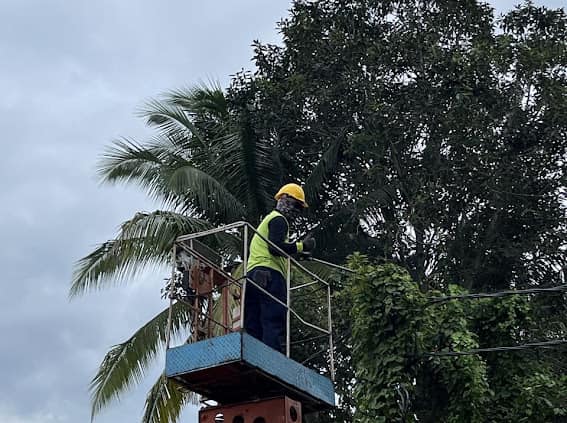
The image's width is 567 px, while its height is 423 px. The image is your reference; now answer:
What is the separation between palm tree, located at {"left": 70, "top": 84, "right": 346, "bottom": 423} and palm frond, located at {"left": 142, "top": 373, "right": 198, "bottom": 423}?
0.01 m

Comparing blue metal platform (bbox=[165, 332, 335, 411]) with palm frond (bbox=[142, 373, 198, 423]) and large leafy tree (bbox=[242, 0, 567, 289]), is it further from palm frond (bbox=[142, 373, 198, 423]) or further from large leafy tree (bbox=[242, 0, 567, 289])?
large leafy tree (bbox=[242, 0, 567, 289])

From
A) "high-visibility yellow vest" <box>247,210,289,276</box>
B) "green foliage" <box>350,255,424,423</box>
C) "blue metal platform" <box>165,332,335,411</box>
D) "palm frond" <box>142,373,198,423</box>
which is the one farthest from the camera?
"palm frond" <box>142,373,198,423</box>

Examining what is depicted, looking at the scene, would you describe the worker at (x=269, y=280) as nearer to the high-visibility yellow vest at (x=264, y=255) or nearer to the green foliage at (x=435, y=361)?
the high-visibility yellow vest at (x=264, y=255)

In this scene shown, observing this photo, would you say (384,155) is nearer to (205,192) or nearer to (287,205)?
(205,192)

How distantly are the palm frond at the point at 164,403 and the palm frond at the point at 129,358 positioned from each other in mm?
380

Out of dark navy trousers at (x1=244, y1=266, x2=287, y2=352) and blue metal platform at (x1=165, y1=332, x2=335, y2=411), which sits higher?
dark navy trousers at (x1=244, y1=266, x2=287, y2=352)

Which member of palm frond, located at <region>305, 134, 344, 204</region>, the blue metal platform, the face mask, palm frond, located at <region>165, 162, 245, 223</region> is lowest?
the blue metal platform

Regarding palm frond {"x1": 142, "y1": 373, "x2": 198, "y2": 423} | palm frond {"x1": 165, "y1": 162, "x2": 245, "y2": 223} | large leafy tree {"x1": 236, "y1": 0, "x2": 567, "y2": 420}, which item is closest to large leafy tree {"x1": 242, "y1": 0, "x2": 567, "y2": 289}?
large leafy tree {"x1": 236, "y1": 0, "x2": 567, "y2": 420}

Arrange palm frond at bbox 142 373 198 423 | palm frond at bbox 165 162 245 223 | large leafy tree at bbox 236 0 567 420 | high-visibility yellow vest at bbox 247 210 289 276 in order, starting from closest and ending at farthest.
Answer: high-visibility yellow vest at bbox 247 210 289 276, palm frond at bbox 142 373 198 423, palm frond at bbox 165 162 245 223, large leafy tree at bbox 236 0 567 420

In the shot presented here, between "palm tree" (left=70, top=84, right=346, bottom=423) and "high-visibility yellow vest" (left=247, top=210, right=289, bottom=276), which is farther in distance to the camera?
"palm tree" (left=70, top=84, right=346, bottom=423)

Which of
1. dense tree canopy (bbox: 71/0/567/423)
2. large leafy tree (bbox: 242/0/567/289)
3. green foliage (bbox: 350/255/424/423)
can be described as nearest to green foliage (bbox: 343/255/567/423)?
green foliage (bbox: 350/255/424/423)

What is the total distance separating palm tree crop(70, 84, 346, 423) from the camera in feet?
51.4

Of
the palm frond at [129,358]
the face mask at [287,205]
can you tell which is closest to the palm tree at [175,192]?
the palm frond at [129,358]

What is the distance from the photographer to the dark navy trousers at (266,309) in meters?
9.98
